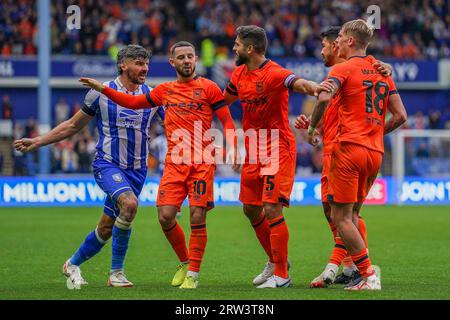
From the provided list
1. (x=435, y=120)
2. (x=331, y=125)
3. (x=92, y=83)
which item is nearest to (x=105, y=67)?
(x=435, y=120)

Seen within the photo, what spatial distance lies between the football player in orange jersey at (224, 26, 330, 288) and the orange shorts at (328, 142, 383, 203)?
67 cm

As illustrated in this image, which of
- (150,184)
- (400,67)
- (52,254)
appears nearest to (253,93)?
(52,254)

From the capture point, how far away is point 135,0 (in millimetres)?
31984

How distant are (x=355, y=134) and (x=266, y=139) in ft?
3.56

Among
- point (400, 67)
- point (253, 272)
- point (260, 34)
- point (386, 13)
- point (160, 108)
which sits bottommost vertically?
point (253, 272)

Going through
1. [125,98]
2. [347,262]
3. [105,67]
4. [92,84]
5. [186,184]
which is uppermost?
[105,67]

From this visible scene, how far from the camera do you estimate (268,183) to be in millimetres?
8836

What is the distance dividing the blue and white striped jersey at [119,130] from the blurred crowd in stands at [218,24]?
750 inches

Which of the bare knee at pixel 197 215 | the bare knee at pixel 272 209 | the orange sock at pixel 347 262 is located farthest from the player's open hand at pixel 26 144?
the orange sock at pixel 347 262

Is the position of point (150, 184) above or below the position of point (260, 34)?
below

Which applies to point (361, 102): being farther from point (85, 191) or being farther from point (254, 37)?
point (85, 191)

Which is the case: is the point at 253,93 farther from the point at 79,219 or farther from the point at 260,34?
the point at 79,219

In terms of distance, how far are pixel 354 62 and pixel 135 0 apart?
2448 cm

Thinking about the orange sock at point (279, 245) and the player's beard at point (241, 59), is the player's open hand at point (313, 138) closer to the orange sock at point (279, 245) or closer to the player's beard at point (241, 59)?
the orange sock at point (279, 245)
